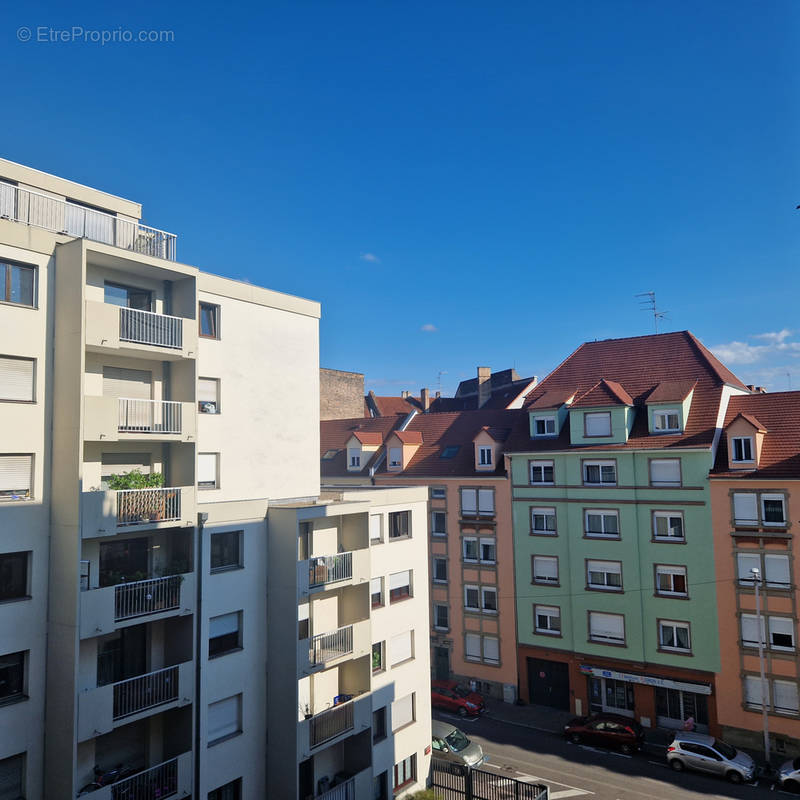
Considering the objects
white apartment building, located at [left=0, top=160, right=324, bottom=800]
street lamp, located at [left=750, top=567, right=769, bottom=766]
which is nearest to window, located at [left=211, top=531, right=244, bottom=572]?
white apartment building, located at [left=0, top=160, right=324, bottom=800]

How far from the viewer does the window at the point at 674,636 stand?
34656mm

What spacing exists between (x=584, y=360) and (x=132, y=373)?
30.7 m

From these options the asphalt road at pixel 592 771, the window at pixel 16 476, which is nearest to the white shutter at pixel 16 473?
the window at pixel 16 476

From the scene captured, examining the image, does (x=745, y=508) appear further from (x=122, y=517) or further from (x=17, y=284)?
(x=17, y=284)

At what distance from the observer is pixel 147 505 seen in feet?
63.7

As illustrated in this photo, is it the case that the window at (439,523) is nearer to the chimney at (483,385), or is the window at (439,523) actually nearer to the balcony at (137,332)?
the chimney at (483,385)

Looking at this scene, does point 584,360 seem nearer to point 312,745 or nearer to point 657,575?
point 657,575

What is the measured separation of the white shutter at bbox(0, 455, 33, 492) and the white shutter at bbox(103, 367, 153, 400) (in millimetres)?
3029

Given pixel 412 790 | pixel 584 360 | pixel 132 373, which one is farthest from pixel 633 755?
pixel 132 373

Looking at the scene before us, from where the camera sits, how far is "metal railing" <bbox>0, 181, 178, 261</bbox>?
18.7 m

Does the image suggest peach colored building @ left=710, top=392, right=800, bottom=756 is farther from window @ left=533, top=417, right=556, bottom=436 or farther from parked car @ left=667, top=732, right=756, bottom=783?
window @ left=533, top=417, right=556, bottom=436

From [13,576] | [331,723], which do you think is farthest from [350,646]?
[13,576]

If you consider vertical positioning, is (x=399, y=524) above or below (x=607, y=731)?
above

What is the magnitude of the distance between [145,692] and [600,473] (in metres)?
27.0
